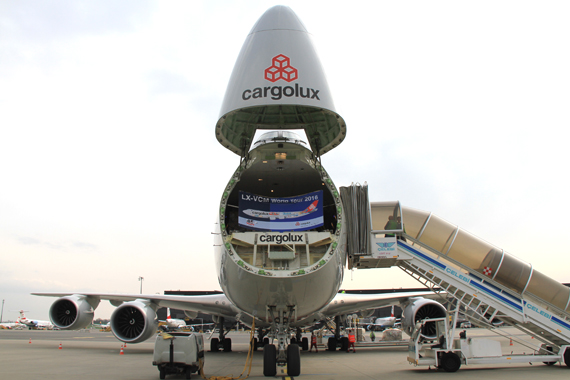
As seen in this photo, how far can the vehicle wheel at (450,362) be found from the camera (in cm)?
1042

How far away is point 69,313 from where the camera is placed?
16344 mm

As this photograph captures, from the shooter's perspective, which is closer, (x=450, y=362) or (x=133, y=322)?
(x=450, y=362)

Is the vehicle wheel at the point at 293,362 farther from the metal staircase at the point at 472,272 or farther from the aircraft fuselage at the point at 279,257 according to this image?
the metal staircase at the point at 472,272

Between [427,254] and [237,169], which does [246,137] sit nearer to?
[237,169]

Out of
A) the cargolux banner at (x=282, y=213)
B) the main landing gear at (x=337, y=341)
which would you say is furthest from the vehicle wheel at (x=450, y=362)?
the main landing gear at (x=337, y=341)

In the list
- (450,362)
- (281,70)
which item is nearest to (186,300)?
(450,362)

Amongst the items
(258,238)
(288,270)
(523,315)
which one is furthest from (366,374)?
(523,315)

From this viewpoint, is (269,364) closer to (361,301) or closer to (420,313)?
(361,301)

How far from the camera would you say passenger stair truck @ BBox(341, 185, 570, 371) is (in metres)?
10.7

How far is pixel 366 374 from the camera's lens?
962 centimetres

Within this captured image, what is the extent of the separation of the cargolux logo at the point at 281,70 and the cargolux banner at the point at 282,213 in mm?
3112

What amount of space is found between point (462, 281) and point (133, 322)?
11.3 meters

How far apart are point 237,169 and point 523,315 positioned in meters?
8.64

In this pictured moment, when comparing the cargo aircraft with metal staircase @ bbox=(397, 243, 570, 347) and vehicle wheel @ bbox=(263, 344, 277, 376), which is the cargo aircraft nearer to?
vehicle wheel @ bbox=(263, 344, 277, 376)
